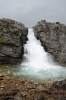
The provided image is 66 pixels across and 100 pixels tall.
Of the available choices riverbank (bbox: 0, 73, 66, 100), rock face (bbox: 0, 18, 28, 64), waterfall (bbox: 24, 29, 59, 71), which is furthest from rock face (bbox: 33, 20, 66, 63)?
riverbank (bbox: 0, 73, 66, 100)

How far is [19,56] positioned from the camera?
42438 mm

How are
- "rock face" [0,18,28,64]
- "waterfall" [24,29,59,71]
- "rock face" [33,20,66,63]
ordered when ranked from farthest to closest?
"rock face" [33,20,66,63] < "waterfall" [24,29,59,71] < "rock face" [0,18,28,64]

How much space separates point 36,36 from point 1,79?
106 ft

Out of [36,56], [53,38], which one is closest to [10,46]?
[36,56]

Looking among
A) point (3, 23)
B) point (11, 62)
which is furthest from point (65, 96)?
point (3, 23)

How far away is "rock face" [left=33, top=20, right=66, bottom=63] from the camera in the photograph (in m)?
45.4

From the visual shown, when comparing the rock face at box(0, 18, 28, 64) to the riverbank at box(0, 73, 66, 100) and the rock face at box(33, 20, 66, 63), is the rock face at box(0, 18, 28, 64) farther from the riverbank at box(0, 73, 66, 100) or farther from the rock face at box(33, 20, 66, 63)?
the riverbank at box(0, 73, 66, 100)

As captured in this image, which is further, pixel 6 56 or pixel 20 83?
pixel 6 56

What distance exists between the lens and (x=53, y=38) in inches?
1967

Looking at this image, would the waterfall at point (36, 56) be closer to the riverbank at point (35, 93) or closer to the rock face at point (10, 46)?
the rock face at point (10, 46)

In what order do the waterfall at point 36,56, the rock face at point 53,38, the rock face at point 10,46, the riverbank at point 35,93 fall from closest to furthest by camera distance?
the riverbank at point 35,93, the rock face at point 10,46, the waterfall at point 36,56, the rock face at point 53,38

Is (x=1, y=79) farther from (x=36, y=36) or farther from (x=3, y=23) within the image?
(x=36, y=36)

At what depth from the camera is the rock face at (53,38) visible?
149 ft

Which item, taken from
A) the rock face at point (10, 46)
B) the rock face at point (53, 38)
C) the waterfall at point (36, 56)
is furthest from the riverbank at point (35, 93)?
the rock face at point (53, 38)
